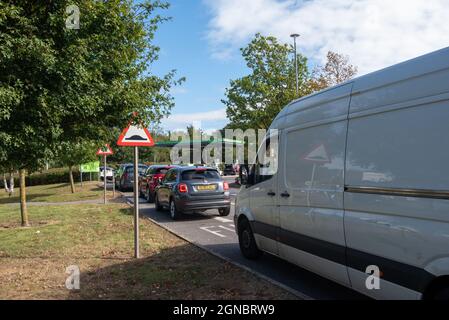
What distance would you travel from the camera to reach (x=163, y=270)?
21.4ft

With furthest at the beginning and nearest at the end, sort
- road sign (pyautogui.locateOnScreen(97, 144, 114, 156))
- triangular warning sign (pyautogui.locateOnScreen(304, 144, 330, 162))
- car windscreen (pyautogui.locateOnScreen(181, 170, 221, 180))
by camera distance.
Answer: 1. car windscreen (pyautogui.locateOnScreen(181, 170, 221, 180))
2. road sign (pyautogui.locateOnScreen(97, 144, 114, 156))
3. triangular warning sign (pyautogui.locateOnScreen(304, 144, 330, 162))

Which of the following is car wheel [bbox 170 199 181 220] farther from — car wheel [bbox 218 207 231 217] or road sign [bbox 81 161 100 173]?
road sign [bbox 81 161 100 173]

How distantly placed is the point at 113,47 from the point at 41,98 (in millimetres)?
1724

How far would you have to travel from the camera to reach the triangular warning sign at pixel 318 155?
4827 mm

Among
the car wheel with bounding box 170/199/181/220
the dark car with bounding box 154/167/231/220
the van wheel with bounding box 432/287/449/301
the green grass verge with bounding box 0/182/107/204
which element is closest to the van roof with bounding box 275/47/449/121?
the van wheel with bounding box 432/287/449/301

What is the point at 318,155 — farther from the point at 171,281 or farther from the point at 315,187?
the point at 171,281

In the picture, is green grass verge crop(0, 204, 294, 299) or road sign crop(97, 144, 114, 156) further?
road sign crop(97, 144, 114, 156)

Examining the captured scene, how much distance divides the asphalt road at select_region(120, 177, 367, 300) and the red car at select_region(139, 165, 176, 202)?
4113 mm

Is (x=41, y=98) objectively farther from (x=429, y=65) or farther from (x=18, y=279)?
(x=429, y=65)

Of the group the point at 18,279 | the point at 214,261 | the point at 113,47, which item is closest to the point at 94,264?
the point at 18,279

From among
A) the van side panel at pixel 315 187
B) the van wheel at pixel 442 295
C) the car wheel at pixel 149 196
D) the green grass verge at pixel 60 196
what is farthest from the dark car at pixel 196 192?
the green grass verge at pixel 60 196

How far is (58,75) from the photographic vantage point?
5.68 meters

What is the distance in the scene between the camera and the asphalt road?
17.8ft

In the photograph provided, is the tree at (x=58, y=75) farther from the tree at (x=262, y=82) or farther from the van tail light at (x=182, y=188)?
the tree at (x=262, y=82)
